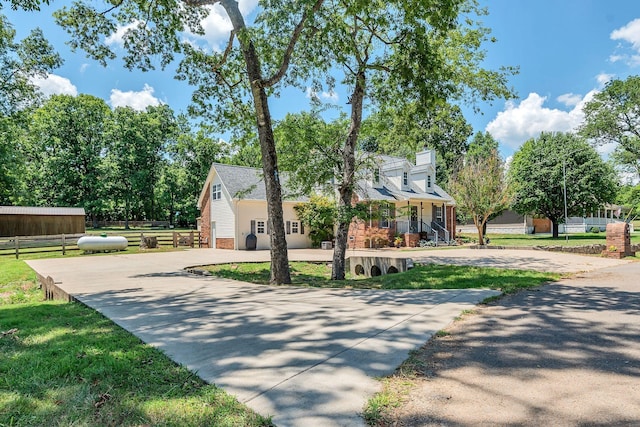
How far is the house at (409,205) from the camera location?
2414 cm

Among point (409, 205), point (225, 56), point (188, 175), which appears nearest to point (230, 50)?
point (225, 56)

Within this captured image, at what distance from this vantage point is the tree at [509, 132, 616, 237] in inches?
1055

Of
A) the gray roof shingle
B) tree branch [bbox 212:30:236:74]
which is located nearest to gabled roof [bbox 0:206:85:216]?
the gray roof shingle

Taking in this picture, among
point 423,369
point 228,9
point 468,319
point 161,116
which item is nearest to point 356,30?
point 228,9

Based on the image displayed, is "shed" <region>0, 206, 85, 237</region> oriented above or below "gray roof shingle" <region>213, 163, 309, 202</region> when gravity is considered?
below

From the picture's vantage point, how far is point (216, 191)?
25047mm

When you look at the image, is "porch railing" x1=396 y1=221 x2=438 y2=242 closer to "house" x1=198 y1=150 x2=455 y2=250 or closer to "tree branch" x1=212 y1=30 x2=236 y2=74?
Result: "house" x1=198 y1=150 x2=455 y2=250

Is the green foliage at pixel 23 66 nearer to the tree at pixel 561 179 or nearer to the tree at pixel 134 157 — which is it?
the tree at pixel 134 157

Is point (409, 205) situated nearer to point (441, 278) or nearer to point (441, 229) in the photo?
point (441, 229)

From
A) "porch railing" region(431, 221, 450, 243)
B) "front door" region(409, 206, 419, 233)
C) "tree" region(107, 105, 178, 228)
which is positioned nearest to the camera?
"front door" region(409, 206, 419, 233)

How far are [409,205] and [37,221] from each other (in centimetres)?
2679

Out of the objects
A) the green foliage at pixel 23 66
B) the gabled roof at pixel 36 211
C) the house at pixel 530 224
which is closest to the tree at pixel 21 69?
the green foliage at pixel 23 66

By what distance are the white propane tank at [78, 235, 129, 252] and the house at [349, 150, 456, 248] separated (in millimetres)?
14148

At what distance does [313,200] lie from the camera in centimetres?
2400
